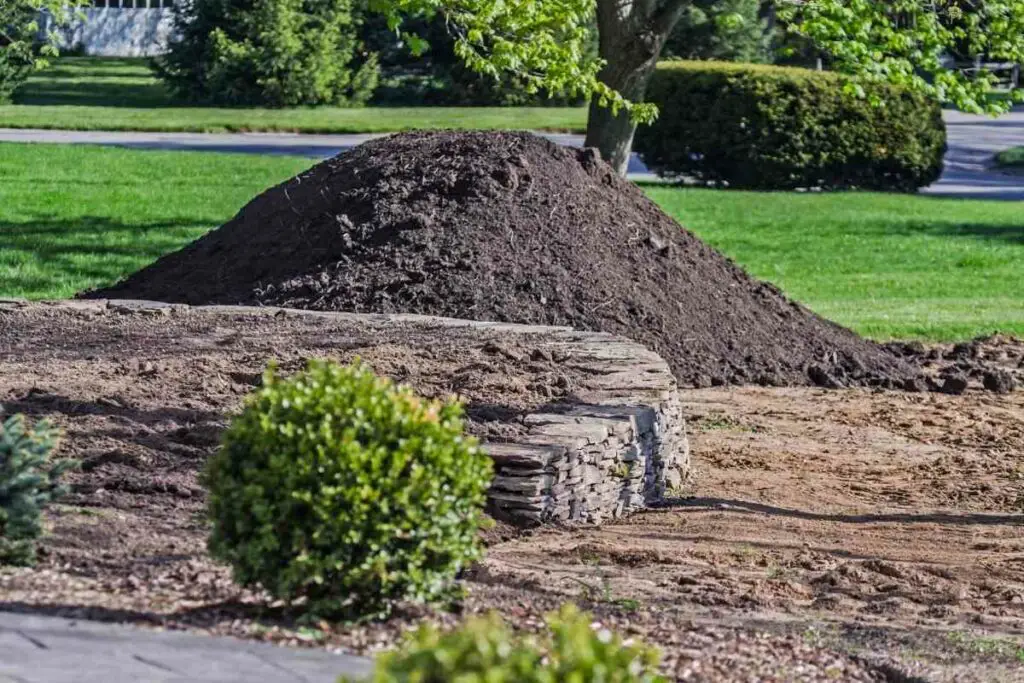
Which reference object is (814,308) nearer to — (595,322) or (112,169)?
(595,322)

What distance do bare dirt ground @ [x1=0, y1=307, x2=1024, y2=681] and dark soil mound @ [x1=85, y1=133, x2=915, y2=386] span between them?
64cm

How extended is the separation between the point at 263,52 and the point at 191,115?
286cm

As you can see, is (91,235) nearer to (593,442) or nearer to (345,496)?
(593,442)

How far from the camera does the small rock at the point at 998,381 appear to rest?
11.0 m

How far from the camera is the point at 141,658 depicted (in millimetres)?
3809

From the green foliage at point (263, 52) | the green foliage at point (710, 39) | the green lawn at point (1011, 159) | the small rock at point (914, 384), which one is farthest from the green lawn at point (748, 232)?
the green foliage at point (710, 39)

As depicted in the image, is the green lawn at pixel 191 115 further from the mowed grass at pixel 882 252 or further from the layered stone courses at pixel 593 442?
the layered stone courses at pixel 593 442

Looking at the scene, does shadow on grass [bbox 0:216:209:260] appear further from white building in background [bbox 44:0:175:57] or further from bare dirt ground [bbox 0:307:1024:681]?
white building in background [bbox 44:0:175:57]

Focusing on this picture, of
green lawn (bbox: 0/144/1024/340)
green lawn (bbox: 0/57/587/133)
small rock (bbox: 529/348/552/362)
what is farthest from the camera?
green lawn (bbox: 0/57/587/133)

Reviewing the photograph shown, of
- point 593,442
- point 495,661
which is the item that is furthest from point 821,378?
point 495,661

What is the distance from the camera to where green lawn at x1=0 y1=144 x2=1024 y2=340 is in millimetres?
13750

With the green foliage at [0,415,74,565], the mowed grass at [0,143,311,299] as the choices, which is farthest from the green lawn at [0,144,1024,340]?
the green foliage at [0,415,74,565]

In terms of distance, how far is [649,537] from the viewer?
6.93 meters

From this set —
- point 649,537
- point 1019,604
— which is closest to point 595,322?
point 649,537
